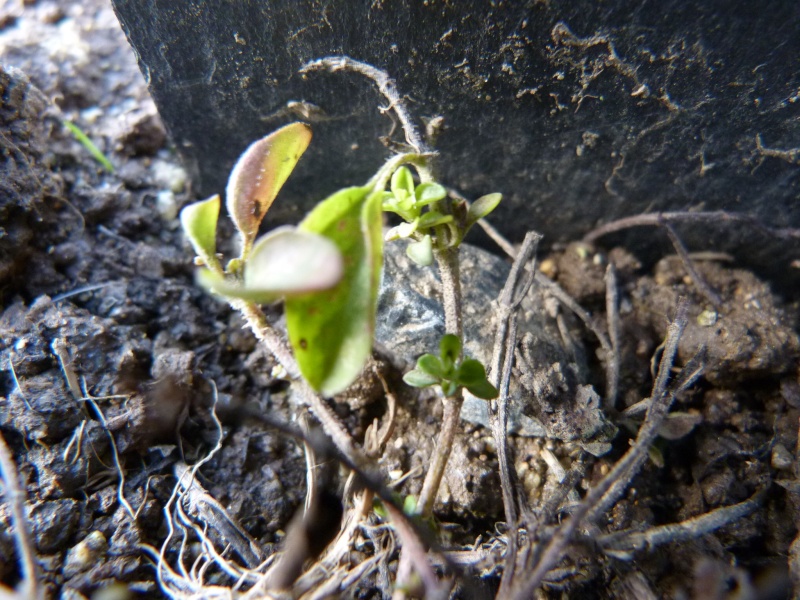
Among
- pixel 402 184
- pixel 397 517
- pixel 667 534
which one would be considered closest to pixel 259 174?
pixel 402 184

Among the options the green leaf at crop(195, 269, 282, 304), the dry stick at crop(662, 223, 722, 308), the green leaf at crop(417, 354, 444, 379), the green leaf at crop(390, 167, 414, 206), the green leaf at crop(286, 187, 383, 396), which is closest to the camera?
the green leaf at crop(195, 269, 282, 304)

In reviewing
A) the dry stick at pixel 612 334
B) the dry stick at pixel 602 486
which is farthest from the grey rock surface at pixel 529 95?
the dry stick at pixel 602 486

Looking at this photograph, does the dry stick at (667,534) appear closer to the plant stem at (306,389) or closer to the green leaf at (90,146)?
the plant stem at (306,389)

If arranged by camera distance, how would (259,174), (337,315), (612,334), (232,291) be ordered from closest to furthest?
(232,291)
(337,315)
(259,174)
(612,334)

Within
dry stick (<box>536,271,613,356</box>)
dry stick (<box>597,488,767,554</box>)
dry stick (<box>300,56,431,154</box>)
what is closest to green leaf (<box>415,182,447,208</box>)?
dry stick (<box>300,56,431,154</box>)

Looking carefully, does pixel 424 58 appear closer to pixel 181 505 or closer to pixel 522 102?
pixel 522 102

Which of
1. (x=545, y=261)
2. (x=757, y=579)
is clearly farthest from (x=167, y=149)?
(x=757, y=579)

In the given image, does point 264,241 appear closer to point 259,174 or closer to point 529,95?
point 259,174

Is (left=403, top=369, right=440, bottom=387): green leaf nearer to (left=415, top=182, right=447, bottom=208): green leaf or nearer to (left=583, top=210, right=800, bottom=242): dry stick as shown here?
(left=415, top=182, right=447, bottom=208): green leaf
